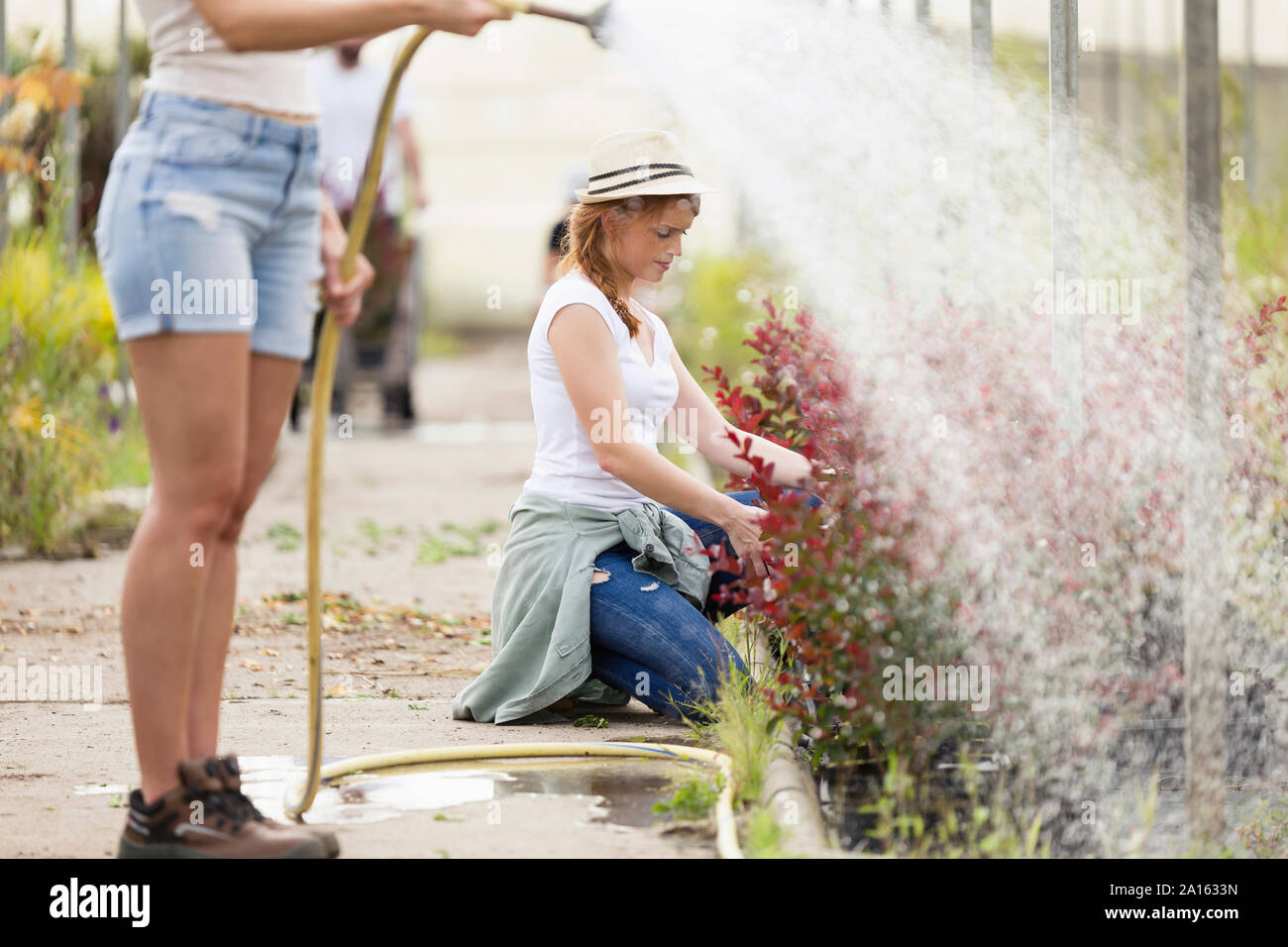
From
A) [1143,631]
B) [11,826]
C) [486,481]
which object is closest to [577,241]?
[1143,631]

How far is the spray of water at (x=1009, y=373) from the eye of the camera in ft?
11.3

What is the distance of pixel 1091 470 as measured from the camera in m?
3.79

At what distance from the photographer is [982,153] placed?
205 inches

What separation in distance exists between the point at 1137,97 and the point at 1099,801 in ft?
36.7

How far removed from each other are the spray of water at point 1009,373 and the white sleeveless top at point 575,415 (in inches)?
20.4

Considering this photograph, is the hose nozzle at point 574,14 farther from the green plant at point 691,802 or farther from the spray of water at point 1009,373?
the green plant at point 691,802

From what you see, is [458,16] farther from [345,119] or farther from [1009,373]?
[345,119]

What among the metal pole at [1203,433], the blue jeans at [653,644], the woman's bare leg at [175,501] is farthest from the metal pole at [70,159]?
the metal pole at [1203,433]

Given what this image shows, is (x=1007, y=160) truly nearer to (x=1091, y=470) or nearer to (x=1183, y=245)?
(x=1091, y=470)

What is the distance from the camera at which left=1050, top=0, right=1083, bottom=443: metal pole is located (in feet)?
13.6

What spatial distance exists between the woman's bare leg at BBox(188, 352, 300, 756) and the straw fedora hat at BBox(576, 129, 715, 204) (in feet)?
4.18

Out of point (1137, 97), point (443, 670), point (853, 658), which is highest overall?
point (1137, 97)

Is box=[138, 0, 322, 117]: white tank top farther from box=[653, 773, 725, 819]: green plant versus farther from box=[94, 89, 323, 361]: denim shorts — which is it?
box=[653, 773, 725, 819]: green plant

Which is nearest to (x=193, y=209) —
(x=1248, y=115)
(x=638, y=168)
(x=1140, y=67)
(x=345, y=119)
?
(x=638, y=168)
